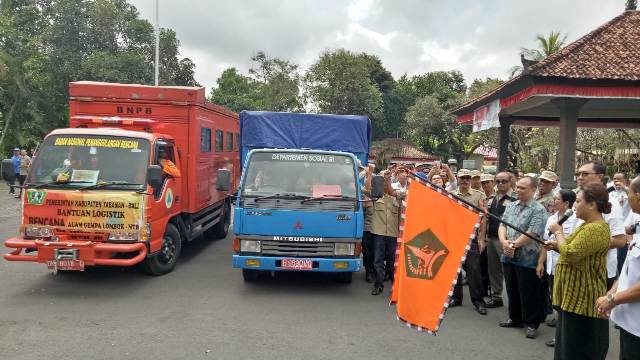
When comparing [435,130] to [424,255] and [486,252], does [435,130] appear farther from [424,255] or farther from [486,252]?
[424,255]

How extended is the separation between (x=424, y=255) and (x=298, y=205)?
3.30 meters

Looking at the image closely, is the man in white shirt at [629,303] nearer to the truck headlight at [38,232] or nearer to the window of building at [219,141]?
the truck headlight at [38,232]

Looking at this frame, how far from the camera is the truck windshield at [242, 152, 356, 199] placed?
723 centimetres

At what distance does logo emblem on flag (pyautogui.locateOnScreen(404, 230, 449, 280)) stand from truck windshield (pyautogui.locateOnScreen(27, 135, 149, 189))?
448 centimetres

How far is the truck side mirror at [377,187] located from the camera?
22.1 ft

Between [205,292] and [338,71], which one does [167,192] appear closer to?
[205,292]

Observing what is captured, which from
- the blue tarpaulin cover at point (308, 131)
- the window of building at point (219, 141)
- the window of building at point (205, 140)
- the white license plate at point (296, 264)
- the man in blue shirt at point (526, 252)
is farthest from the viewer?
Result: the window of building at point (219, 141)

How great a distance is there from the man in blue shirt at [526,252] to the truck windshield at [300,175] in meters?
2.32

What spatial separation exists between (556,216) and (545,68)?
22.3ft

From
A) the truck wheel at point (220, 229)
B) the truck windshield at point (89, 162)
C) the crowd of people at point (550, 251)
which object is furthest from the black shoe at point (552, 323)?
the truck wheel at point (220, 229)

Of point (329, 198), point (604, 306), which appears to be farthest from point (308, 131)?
point (604, 306)

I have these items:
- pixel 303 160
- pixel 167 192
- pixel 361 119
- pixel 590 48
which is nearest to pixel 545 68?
pixel 590 48

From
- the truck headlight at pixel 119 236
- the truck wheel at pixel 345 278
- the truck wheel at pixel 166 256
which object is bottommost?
the truck wheel at pixel 345 278

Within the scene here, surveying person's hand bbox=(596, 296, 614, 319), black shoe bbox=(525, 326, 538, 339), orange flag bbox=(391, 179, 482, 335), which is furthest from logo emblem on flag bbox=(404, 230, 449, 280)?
black shoe bbox=(525, 326, 538, 339)
